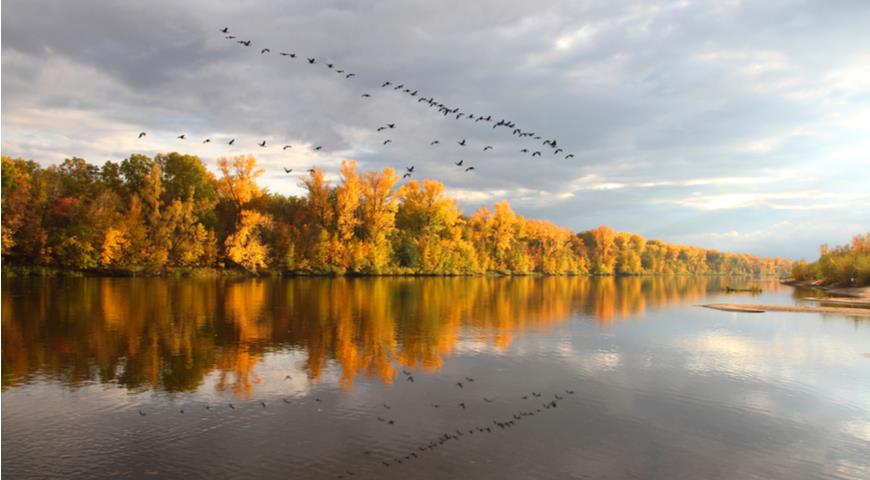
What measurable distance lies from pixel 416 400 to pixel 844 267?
87592 mm

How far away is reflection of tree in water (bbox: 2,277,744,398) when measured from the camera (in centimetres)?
1928

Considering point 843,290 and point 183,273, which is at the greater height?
point 183,273

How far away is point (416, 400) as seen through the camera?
16.5 meters

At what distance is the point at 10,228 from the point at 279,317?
4680 cm

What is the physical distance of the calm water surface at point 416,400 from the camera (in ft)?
38.8

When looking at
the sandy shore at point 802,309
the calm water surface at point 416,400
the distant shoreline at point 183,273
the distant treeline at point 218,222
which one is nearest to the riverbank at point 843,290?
the sandy shore at point 802,309

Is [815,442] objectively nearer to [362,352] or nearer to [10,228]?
[362,352]

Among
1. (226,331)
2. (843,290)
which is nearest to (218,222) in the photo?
(226,331)

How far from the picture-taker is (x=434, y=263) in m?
109

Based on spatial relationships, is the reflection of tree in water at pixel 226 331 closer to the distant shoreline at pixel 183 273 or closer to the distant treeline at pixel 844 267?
the distant shoreline at pixel 183 273

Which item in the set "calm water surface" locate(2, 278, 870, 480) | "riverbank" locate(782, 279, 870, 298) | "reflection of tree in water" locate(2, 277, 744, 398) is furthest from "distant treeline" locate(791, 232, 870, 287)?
"calm water surface" locate(2, 278, 870, 480)

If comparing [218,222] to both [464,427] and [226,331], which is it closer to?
[226,331]

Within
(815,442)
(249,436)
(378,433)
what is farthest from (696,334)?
(249,436)

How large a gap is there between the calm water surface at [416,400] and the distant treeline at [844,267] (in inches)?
2064
